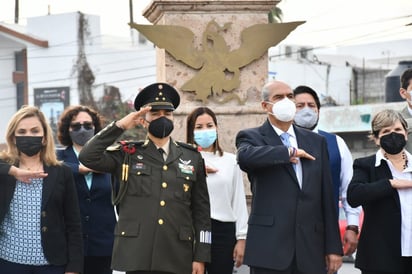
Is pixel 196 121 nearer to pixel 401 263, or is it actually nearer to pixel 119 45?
pixel 401 263

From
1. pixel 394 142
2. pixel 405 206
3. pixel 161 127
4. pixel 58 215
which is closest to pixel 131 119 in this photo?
pixel 161 127

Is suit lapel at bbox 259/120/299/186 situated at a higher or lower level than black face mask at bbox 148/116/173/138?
lower

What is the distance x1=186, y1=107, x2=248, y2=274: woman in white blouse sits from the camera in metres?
6.80

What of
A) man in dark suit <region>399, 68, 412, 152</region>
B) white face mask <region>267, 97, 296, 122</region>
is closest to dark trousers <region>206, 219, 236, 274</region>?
white face mask <region>267, 97, 296, 122</region>

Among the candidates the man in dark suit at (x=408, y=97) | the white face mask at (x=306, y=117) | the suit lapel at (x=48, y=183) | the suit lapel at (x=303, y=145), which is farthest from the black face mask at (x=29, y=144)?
the man in dark suit at (x=408, y=97)

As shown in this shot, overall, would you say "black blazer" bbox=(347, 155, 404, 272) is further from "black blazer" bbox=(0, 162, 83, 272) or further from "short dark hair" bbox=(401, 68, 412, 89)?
"black blazer" bbox=(0, 162, 83, 272)

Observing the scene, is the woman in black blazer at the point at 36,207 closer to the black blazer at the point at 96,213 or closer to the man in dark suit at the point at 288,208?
the black blazer at the point at 96,213

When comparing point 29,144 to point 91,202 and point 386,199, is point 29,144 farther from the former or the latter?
point 386,199

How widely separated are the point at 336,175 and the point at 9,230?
8.24 ft

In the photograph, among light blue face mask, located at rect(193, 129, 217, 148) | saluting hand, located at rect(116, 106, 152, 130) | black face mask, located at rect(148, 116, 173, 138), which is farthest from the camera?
light blue face mask, located at rect(193, 129, 217, 148)

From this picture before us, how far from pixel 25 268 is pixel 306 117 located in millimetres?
2441

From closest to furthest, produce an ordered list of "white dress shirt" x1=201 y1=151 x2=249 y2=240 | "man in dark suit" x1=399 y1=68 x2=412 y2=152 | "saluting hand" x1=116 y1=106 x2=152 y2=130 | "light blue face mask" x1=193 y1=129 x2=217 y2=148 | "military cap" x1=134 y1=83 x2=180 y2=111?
"saluting hand" x1=116 y1=106 x2=152 y2=130 < "military cap" x1=134 y1=83 x2=180 y2=111 < "man in dark suit" x1=399 y1=68 x2=412 y2=152 < "white dress shirt" x1=201 y1=151 x2=249 y2=240 < "light blue face mask" x1=193 y1=129 x2=217 y2=148

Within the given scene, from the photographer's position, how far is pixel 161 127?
580cm

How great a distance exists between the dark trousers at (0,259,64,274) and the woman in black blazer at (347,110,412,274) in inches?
82.5
